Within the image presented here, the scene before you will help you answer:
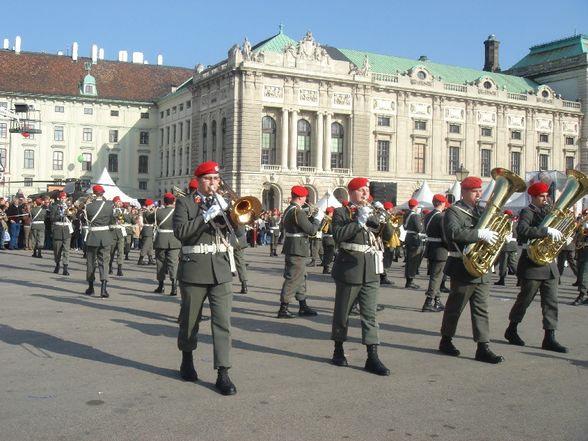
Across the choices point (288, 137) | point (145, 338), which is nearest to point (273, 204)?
point (288, 137)

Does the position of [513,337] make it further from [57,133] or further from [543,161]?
[57,133]

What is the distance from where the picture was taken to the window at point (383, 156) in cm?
6525

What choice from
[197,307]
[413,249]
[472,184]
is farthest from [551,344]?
[413,249]

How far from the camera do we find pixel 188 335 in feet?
22.4

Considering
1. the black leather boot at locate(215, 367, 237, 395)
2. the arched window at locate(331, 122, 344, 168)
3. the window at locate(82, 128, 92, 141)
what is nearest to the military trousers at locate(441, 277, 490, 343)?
the black leather boot at locate(215, 367, 237, 395)

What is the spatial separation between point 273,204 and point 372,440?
5422cm

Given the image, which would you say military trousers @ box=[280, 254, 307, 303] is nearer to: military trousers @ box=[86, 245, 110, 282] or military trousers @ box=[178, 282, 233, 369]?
military trousers @ box=[86, 245, 110, 282]

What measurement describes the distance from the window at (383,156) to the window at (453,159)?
7.22 m

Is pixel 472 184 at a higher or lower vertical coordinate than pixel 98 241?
higher

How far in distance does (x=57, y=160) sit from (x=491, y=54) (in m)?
54.4

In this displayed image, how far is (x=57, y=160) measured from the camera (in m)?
74.0

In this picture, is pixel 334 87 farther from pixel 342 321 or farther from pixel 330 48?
pixel 342 321

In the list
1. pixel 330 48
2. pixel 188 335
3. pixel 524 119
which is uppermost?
pixel 330 48

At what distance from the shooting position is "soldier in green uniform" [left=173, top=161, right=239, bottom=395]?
6730 millimetres
